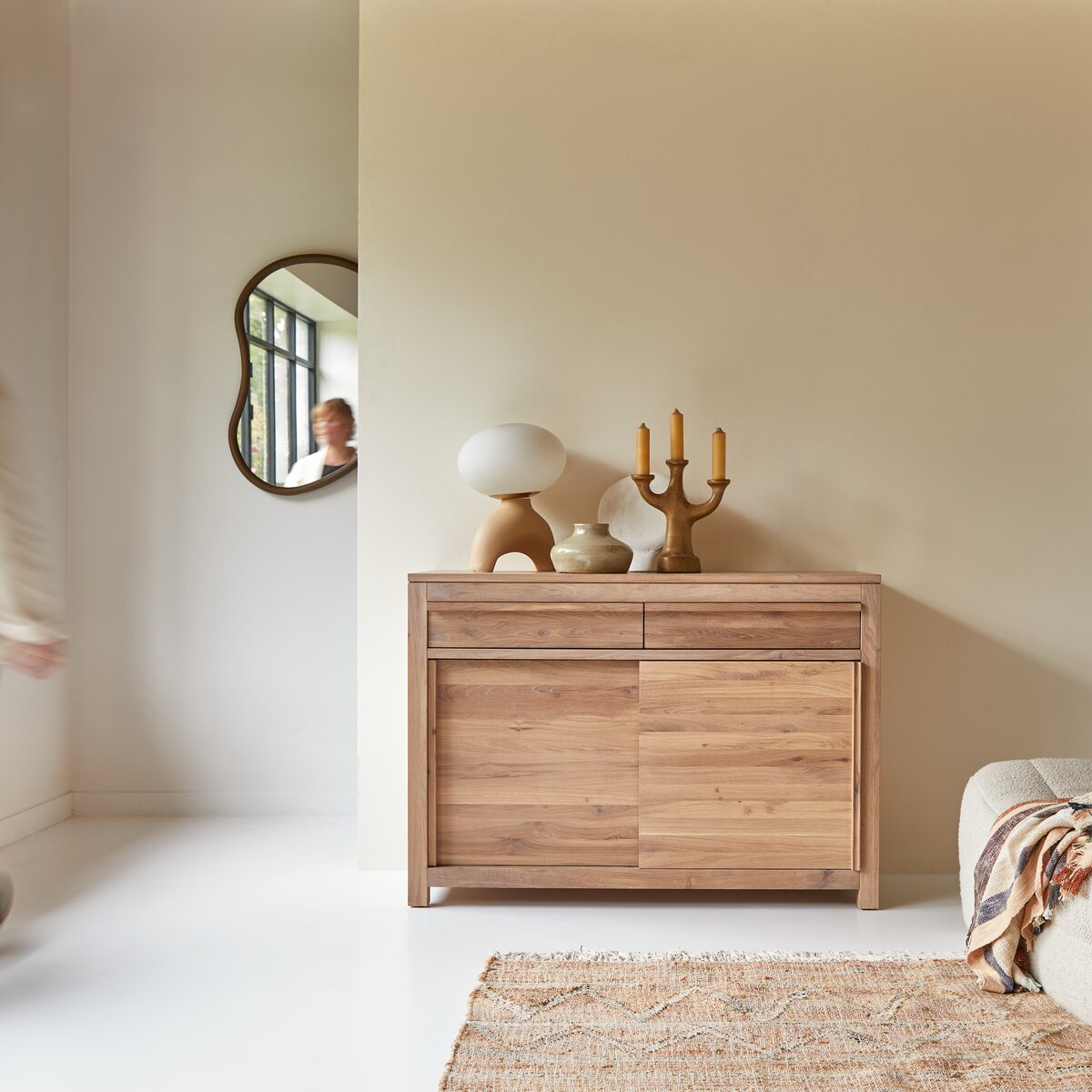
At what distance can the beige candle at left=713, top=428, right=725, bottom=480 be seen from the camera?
119 inches

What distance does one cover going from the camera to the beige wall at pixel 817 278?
10.5ft

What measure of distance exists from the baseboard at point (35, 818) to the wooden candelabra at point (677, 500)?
7.26 ft

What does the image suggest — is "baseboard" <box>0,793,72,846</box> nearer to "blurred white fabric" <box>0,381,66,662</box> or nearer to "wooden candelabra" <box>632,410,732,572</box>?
"blurred white fabric" <box>0,381,66,662</box>

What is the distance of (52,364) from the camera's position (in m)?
3.77

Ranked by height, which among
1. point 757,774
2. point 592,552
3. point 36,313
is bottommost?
point 757,774

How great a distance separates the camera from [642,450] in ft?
9.85

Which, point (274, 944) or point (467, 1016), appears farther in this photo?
point (274, 944)

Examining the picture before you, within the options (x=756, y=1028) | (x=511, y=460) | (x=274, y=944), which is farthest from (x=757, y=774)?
(x=274, y=944)

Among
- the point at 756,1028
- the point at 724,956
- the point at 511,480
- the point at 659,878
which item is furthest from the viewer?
the point at 511,480

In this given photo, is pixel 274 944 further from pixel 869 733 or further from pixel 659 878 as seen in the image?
pixel 869 733

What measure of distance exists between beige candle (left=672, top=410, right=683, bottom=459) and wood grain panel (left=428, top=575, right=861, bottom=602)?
0.39 meters

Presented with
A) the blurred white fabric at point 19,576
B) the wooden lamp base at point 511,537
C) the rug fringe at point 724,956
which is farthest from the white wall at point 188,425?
the blurred white fabric at point 19,576

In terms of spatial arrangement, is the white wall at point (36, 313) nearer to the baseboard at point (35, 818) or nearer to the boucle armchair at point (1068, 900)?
the baseboard at point (35, 818)

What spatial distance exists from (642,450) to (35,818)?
2.35 m
